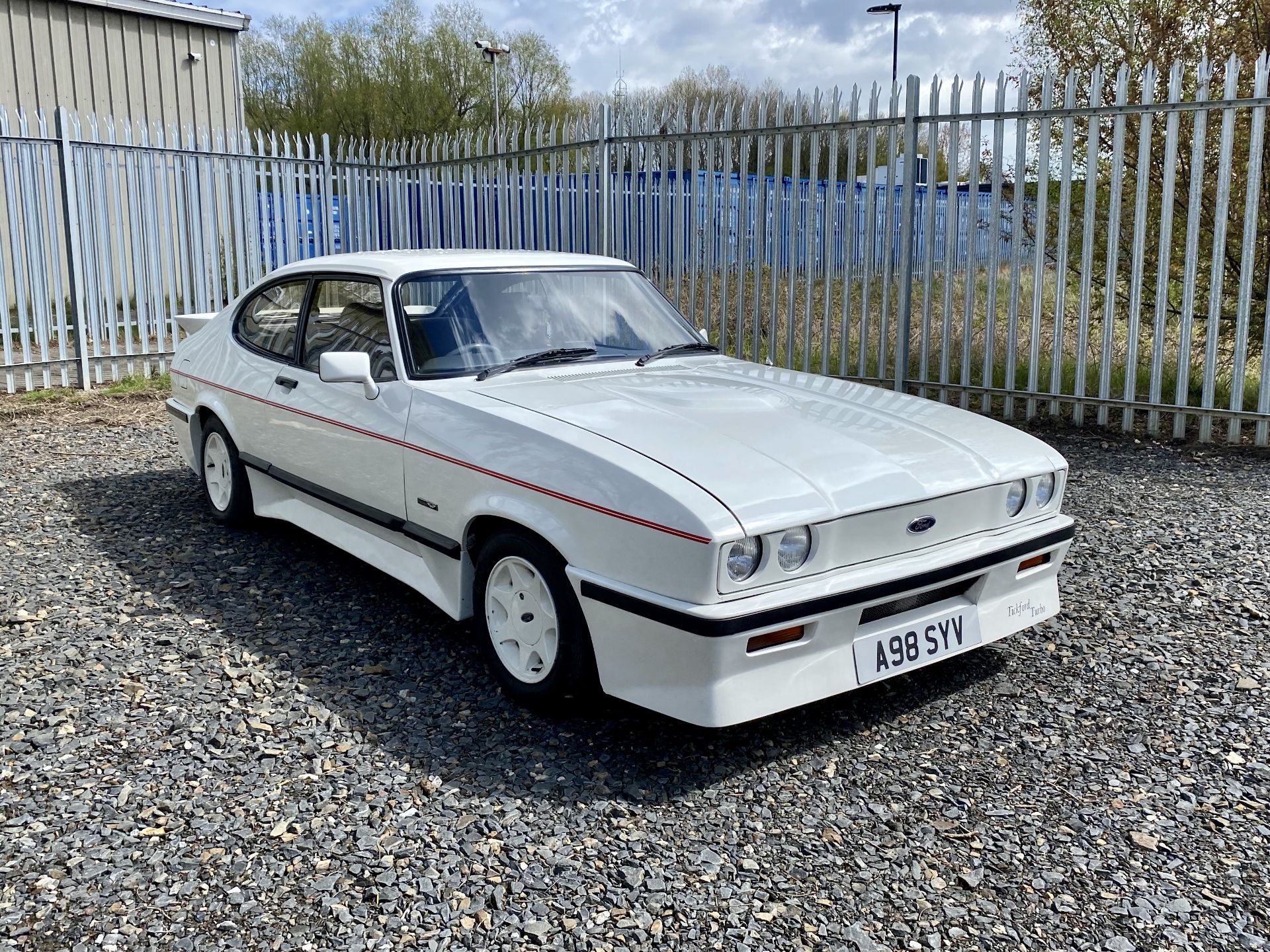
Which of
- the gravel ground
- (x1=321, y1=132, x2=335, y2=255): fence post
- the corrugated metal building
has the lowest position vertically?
the gravel ground

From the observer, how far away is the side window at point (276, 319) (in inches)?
202

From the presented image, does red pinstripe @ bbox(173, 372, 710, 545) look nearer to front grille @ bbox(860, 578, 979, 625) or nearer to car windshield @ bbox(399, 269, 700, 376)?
car windshield @ bbox(399, 269, 700, 376)

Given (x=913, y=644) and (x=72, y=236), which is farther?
(x=72, y=236)

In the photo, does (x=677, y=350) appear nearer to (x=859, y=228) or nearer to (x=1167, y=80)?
(x=859, y=228)

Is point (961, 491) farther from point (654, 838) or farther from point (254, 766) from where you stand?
point (254, 766)

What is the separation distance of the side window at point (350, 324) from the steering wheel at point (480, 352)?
0.86ft

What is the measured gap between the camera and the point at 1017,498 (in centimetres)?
375

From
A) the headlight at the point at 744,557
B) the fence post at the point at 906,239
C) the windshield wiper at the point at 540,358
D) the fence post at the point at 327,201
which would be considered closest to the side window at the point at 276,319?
the windshield wiper at the point at 540,358

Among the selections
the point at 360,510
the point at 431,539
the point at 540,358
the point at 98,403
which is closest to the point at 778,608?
the point at 431,539

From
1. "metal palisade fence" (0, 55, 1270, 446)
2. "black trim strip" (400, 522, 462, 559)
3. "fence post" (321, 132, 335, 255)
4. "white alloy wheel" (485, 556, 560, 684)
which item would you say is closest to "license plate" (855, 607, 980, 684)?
"white alloy wheel" (485, 556, 560, 684)

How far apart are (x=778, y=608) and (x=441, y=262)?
2.41 metres

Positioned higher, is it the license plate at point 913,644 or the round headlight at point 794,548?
the round headlight at point 794,548

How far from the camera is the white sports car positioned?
3.10m

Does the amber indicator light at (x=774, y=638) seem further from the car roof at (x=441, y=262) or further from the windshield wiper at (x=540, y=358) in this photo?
the car roof at (x=441, y=262)
